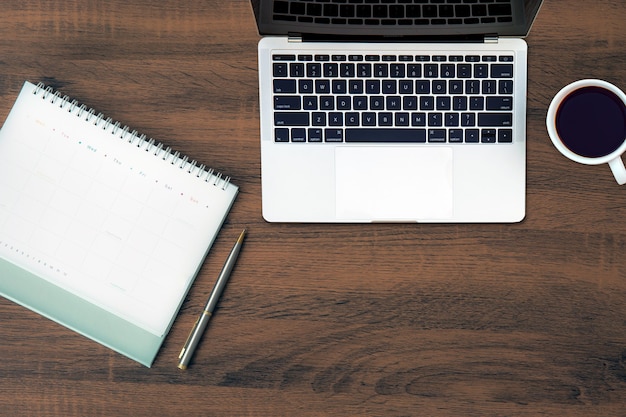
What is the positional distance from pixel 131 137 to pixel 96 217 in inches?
4.3

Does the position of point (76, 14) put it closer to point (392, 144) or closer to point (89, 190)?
point (89, 190)

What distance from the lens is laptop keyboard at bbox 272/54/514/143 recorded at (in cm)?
77

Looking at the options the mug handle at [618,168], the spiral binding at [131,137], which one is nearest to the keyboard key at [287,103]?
the spiral binding at [131,137]

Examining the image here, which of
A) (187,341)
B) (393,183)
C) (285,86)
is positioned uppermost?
(285,86)

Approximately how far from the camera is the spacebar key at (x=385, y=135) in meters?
0.77

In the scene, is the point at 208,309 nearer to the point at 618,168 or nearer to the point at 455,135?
the point at 455,135

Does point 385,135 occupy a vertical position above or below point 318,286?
above

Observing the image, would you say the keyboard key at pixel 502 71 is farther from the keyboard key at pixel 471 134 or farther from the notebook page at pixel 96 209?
the notebook page at pixel 96 209

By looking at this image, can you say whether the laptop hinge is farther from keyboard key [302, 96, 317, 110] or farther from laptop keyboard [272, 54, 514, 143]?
keyboard key [302, 96, 317, 110]

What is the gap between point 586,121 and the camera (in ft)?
2.46

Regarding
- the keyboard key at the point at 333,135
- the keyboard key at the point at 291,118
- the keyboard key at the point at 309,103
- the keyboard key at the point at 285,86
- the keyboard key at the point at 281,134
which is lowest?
the keyboard key at the point at 333,135

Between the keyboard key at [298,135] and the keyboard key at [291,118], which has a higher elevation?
the keyboard key at [291,118]

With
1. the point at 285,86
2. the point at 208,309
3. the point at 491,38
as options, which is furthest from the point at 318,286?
the point at 491,38

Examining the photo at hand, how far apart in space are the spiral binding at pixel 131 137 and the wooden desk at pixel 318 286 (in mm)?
16
